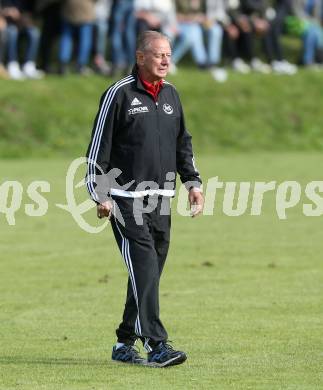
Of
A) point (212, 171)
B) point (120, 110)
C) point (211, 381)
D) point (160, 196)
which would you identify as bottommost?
point (212, 171)

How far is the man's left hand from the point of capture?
9172 millimetres

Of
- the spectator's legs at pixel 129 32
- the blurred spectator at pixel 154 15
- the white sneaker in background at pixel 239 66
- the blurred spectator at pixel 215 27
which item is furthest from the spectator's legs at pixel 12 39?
the white sneaker in background at pixel 239 66

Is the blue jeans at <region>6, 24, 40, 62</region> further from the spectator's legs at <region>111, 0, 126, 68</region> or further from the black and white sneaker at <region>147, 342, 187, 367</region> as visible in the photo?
the black and white sneaker at <region>147, 342, 187, 367</region>

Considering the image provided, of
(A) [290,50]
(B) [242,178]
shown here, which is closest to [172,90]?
(B) [242,178]

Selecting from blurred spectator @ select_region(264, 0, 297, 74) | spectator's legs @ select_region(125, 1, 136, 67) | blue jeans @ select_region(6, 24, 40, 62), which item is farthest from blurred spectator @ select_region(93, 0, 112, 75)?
Answer: blurred spectator @ select_region(264, 0, 297, 74)

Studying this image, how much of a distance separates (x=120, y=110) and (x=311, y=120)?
22.4 metres

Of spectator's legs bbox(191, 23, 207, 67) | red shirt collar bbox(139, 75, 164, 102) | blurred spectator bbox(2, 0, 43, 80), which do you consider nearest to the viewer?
red shirt collar bbox(139, 75, 164, 102)

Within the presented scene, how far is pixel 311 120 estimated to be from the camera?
101 feet

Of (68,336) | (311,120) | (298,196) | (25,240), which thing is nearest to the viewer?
(68,336)

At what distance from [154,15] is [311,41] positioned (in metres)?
6.00

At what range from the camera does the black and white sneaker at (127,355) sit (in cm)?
908

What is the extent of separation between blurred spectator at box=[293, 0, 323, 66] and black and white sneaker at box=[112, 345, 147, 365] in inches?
986

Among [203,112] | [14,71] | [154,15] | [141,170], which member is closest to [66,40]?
[14,71]

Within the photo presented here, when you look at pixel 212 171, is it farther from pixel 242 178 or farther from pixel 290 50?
pixel 290 50
